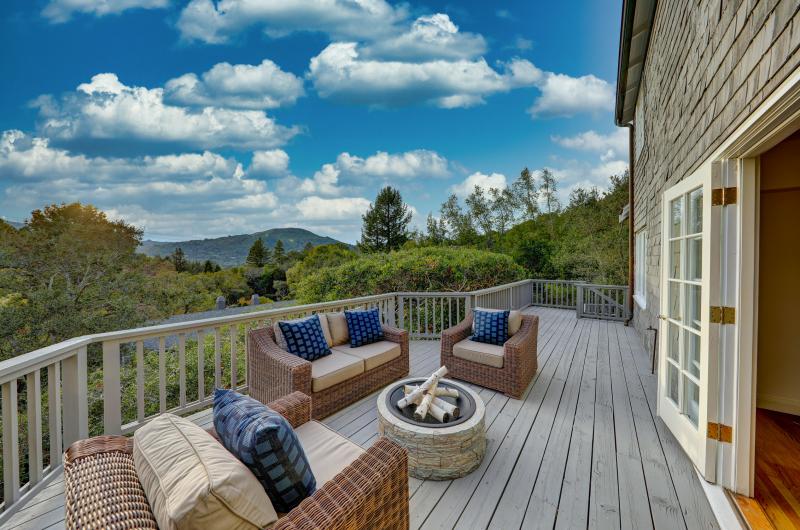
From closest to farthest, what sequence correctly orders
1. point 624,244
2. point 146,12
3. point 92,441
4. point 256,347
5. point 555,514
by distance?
point 92,441 → point 555,514 → point 256,347 → point 146,12 → point 624,244

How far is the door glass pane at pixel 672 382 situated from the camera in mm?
2586

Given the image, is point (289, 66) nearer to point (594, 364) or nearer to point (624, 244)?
point (594, 364)

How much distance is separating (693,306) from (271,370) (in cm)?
343

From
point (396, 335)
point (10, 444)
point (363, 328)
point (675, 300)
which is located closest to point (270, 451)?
point (10, 444)

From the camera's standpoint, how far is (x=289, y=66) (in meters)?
8.03

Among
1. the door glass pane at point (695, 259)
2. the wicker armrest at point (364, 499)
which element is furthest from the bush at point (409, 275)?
the wicker armrest at point (364, 499)

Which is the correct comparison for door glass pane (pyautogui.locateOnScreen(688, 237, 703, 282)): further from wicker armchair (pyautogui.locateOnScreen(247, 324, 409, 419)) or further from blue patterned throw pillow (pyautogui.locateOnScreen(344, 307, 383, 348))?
blue patterned throw pillow (pyautogui.locateOnScreen(344, 307, 383, 348))

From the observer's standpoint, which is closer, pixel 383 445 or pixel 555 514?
pixel 383 445

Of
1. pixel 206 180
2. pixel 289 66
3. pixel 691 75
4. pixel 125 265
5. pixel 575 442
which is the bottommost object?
pixel 575 442

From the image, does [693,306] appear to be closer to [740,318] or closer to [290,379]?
[740,318]

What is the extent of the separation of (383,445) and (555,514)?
1.20 meters

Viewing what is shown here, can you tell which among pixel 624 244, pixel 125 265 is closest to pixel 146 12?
pixel 125 265

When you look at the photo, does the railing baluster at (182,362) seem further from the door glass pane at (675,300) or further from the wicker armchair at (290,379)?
the door glass pane at (675,300)

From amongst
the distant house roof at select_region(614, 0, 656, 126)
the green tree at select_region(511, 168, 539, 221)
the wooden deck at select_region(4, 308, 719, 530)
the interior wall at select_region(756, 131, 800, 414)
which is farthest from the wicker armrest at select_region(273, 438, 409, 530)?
the green tree at select_region(511, 168, 539, 221)
